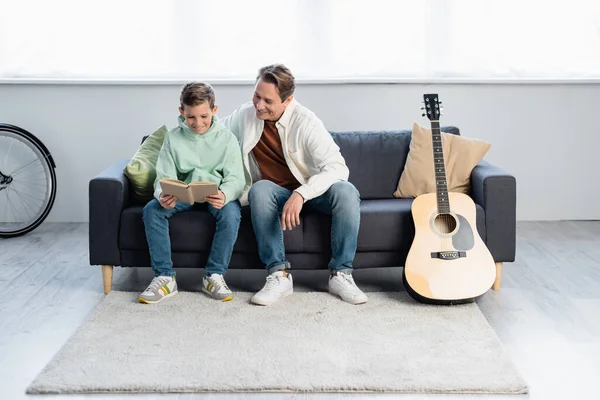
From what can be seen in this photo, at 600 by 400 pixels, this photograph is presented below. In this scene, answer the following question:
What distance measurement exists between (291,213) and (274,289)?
332mm

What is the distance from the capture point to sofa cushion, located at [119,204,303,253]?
3631mm

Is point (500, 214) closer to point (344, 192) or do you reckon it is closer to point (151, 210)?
point (344, 192)

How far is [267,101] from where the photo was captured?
144 inches

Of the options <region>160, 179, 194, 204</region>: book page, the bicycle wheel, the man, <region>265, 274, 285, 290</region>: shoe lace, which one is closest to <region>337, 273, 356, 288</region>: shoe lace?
the man

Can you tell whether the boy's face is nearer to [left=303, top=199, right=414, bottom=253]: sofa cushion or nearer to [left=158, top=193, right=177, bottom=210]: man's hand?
[left=158, top=193, right=177, bottom=210]: man's hand

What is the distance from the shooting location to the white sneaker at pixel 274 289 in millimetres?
3533

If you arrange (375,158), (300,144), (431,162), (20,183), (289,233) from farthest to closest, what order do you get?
(20,183)
(375,158)
(431,162)
(300,144)
(289,233)

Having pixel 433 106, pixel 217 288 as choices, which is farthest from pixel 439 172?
pixel 217 288

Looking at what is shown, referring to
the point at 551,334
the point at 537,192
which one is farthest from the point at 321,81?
the point at 551,334

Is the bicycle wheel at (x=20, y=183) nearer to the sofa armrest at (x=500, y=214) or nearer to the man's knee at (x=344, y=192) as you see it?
the man's knee at (x=344, y=192)

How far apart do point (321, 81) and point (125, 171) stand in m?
1.49
